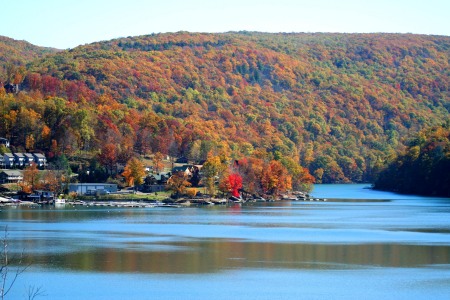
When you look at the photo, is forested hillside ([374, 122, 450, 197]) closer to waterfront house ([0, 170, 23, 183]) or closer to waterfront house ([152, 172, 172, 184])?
waterfront house ([152, 172, 172, 184])

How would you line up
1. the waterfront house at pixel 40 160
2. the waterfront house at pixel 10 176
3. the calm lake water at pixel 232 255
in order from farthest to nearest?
the waterfront house at pixel 40 160 → the waterfront house at pixel 10 176 → the calm lake water at pixel 232 255

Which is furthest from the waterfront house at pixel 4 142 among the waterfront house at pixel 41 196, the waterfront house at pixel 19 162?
the waterfront house at pixel 41 196

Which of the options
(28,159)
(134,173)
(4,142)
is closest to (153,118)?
(4,142)

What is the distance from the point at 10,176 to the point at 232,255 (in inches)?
2154

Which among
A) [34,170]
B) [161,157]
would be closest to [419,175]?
[161,157]

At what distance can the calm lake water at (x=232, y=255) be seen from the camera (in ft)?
111

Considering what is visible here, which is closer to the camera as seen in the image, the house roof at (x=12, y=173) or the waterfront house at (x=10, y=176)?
the waterfront house at (x=10, y=176)

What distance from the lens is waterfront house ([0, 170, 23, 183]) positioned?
9281 cm

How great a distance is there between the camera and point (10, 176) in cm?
9300

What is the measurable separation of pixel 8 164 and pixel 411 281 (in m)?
71.9

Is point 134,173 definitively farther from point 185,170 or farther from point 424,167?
point 424,167

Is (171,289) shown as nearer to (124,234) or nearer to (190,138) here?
(124,234)

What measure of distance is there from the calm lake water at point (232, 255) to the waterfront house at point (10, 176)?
20959 millimetres

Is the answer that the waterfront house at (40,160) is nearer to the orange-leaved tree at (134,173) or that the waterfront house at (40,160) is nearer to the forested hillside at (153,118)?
the forested hillside at (153,118)
